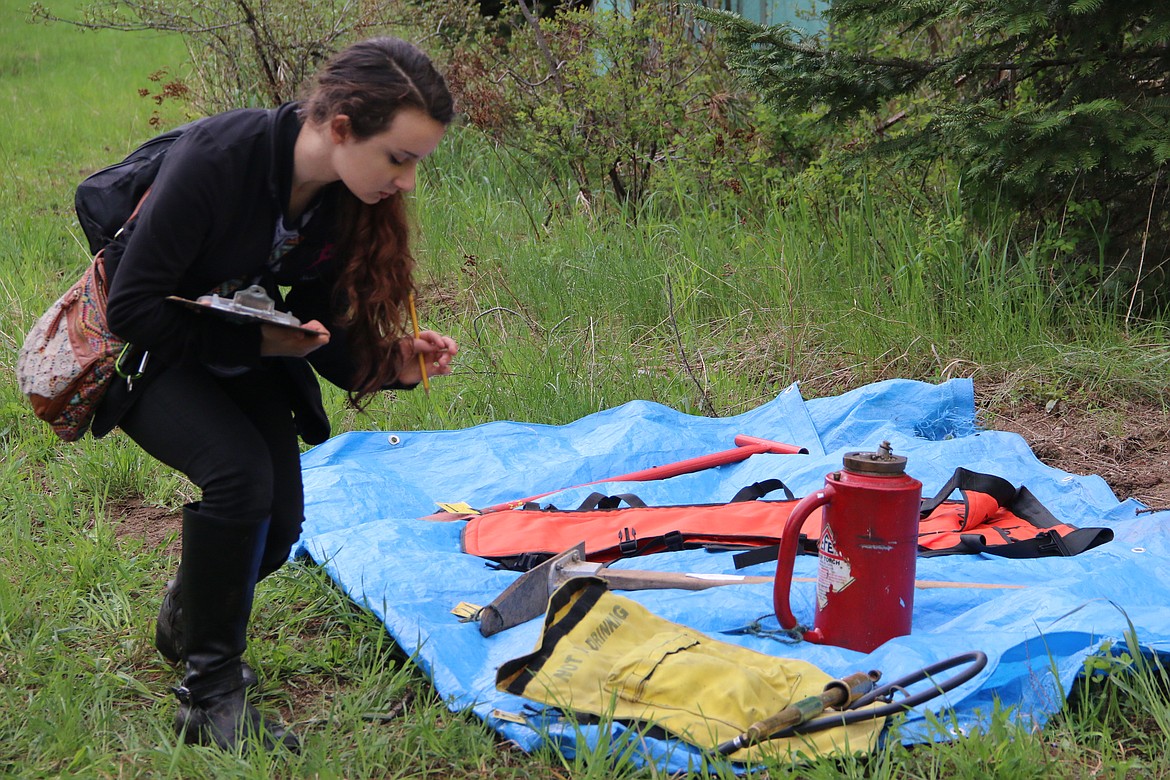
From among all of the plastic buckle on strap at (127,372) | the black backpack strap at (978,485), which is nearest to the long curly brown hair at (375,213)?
the plastic buckle on strap at (127,372)

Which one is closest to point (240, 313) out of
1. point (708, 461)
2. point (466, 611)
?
point (466, 611)

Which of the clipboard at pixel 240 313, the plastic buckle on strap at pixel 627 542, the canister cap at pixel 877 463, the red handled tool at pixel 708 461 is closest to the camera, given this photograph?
the clipboard at pixel 240 313

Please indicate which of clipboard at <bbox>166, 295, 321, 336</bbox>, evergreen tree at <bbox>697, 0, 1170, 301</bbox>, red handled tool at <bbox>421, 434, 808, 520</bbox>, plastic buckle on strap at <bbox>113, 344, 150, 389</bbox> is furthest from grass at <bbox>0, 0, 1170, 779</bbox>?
clipboard at <bbox>166, 295, 321, 336</bbox>

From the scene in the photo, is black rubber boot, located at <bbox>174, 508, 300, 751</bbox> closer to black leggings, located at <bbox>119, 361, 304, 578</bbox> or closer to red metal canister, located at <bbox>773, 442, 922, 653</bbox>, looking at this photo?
black leggings, located at <bbox>119, 361, 304, 578</bbox>

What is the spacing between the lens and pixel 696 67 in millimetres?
6629

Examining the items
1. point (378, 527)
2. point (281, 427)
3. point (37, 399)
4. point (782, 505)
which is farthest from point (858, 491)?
point (37, 399)

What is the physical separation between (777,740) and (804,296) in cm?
321

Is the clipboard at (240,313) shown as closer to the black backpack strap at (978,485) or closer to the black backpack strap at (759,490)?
the black backpack strap at (759,490)

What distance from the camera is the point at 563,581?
98.1 inches

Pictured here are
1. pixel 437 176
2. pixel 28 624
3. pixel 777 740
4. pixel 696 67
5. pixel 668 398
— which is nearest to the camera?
pixel 777 740

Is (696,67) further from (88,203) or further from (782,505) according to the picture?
(88,203)

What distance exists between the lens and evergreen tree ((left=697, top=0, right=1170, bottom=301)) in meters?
4.11

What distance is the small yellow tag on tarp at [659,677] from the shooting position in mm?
2006

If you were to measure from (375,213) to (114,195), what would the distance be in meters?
0.52
